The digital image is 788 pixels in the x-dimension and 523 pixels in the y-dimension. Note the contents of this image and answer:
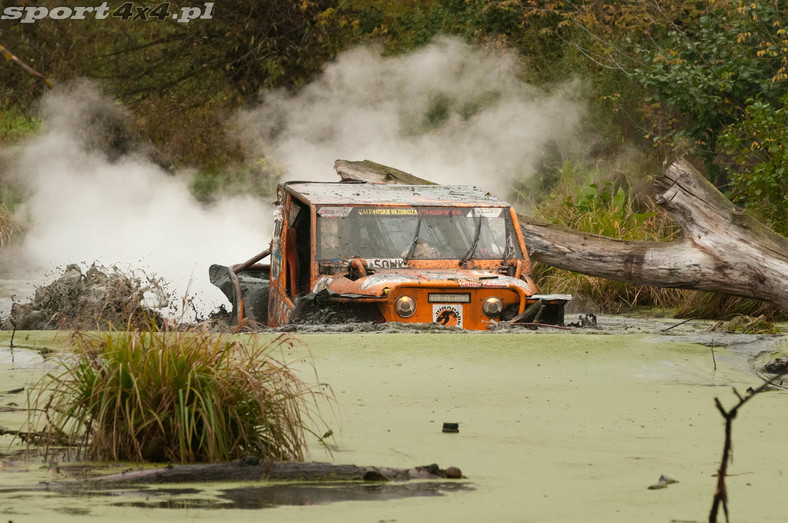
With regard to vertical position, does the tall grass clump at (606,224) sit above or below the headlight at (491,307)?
above

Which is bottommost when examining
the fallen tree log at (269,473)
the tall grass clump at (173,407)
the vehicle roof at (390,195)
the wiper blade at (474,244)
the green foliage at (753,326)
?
the fallen tree log at (269,473)

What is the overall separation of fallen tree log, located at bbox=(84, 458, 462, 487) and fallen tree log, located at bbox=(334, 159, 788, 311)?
6.76 m

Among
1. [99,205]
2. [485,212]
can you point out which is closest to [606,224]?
[485,212]

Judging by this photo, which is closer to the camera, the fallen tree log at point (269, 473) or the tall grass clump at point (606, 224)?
the fallen tree log at point (269, 473)

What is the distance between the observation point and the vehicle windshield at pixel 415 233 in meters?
11.9

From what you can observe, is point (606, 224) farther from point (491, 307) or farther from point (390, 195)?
point (491, 307)

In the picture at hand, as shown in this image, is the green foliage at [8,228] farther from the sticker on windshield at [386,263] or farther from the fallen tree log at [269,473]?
the fallen tree log at [269,473]

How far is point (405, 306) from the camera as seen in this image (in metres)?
11.0

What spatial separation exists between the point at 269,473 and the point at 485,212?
24.3 feet

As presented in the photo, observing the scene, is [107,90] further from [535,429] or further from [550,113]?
[535,429]

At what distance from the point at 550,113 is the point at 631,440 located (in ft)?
61.3

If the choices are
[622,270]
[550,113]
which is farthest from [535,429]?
[550,113]

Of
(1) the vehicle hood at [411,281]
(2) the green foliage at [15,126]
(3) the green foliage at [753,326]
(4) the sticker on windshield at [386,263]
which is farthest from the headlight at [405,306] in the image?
(2) the green foliage at [15,126]

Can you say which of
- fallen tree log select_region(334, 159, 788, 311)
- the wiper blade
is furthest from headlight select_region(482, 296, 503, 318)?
fallen tree log select_region(334, 159, 788, 311)
